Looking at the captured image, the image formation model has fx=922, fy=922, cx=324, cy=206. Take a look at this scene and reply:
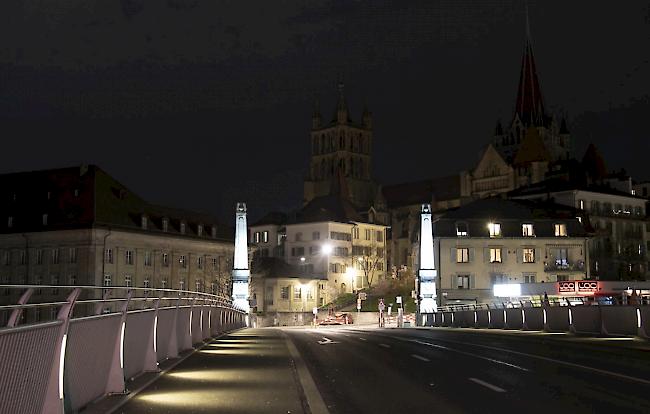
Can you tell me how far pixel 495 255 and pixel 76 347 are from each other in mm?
93683

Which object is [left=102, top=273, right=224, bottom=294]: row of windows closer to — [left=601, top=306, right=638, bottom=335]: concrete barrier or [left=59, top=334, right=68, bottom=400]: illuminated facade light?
[left=601, top=306, right=638, bottom=335]: concrete barrier

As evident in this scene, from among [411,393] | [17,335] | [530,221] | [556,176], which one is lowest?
[411,393]

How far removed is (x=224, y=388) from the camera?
14570mm

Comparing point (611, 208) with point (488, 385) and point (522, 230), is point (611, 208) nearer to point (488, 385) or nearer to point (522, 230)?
point (522, 230)

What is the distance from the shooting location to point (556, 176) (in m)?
166

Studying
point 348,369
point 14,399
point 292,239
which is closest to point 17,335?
point 14,399

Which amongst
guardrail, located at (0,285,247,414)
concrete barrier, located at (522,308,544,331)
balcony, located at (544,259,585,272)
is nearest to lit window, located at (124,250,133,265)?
balcony, located at (544,259,585,272)

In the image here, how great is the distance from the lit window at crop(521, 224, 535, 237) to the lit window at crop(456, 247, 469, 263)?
7562mm

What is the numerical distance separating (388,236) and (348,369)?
16429 centimetres

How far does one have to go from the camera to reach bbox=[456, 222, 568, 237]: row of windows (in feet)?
335

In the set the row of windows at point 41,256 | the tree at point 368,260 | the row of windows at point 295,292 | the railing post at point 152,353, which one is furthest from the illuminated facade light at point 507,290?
the railing post at point 152,353

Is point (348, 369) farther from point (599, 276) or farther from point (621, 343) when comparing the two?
point (599, 276)

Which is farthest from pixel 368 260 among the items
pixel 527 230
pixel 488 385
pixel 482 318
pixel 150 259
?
pixel 488 385

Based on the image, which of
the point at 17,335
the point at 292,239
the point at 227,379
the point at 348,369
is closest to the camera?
the point at 17,335
